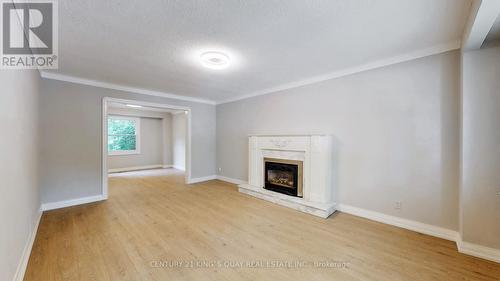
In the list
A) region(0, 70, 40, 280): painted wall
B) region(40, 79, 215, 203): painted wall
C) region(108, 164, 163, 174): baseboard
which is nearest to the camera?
region(0, 70, 40, 280): painted wall

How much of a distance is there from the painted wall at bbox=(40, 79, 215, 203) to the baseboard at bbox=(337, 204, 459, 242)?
16.3ft

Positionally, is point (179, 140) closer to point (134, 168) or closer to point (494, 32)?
point (134, 168)

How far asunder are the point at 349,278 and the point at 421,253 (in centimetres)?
108

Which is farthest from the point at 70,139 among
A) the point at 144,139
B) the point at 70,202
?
Result: the point at 144,139

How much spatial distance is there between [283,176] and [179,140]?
5677mm

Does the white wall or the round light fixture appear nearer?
the round light fixture

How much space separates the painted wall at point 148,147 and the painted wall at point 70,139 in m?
3.97

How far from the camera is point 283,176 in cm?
410

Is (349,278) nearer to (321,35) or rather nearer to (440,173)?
(440,173)

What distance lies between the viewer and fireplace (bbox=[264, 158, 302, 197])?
3.78 meters

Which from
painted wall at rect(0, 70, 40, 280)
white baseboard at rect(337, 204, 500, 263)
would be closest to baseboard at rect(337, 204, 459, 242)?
white baseboard at rect(337, 204, 500, 263)

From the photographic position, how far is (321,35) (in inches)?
87.6
